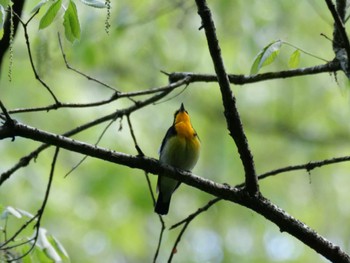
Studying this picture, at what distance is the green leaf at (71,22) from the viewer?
2.70 m

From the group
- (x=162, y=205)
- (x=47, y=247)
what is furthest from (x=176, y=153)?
(x=47, y=247)

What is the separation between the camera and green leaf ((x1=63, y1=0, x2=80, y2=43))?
8.86 ft

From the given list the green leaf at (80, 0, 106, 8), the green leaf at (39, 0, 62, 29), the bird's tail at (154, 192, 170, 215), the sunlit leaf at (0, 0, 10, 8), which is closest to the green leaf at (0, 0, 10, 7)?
the sunlit leaf at (0, 0, 10, 8)

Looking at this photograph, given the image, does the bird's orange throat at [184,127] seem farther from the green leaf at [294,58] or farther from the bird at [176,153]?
the green leaf at [294,58]

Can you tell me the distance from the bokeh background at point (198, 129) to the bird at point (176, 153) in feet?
6.78

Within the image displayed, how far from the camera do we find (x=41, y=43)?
386 centimetres

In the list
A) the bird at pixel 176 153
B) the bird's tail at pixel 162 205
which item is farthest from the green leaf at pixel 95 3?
the bird's tail at pixel 162 205

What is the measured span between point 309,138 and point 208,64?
1770mm

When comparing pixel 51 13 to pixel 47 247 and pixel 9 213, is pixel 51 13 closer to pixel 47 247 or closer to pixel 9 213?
pixel 9 213

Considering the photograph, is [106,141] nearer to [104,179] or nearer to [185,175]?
[104,179]

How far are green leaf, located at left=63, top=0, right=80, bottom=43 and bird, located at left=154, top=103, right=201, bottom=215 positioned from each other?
105 inches

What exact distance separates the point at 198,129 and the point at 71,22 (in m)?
6.65

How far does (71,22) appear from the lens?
2.74m

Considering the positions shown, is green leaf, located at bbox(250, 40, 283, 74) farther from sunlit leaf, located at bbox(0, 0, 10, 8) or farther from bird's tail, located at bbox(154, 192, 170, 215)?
bird's tail, located at bbox(154, 192, 170, 215)
